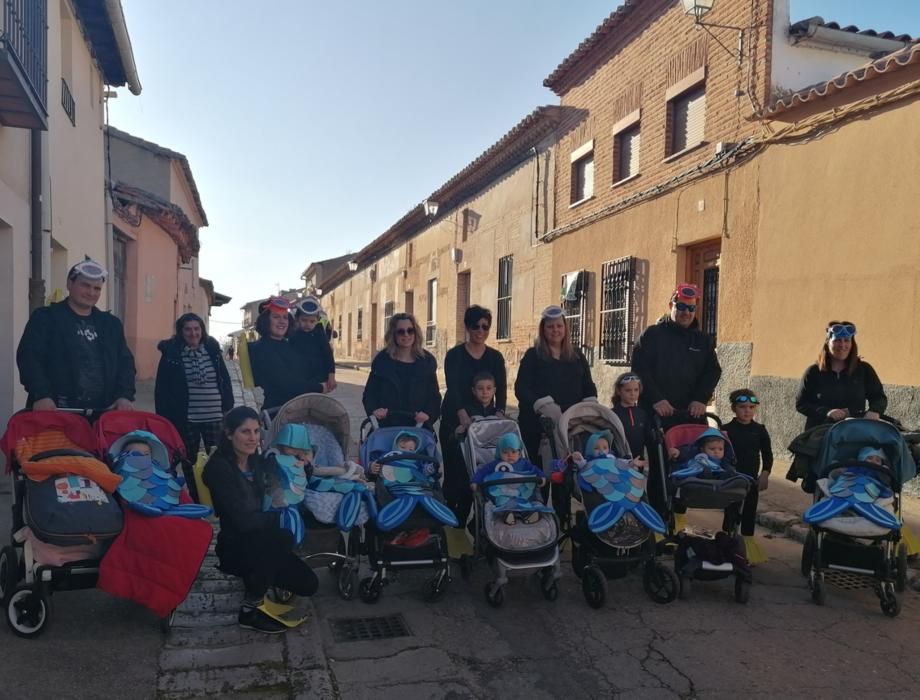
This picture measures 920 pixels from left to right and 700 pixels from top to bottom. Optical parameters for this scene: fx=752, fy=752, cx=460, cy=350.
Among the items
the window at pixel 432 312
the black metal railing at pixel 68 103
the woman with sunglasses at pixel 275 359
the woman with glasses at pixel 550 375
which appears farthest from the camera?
the window at pixel 432 312

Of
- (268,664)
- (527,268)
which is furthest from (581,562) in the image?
(527,268)

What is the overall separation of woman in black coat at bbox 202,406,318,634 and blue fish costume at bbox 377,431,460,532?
558mm

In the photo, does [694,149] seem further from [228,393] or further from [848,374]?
[228,393]

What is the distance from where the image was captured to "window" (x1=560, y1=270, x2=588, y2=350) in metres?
13.1

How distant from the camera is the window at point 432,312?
71.4 ft

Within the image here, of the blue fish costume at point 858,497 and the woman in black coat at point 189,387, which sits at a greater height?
the woman in black coat at point 189,387

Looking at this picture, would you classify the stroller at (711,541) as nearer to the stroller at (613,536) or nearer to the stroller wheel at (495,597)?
the stroller at (613,536)

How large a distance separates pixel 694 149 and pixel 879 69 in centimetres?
303

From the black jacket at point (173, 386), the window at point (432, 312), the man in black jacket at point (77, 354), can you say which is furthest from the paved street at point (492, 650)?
the window at point (432, 312)

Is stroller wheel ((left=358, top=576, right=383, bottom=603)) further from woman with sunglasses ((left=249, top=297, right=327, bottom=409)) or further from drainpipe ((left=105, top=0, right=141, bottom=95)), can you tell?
drainpipe ((left=105, top=0, right=141, bottom=95))

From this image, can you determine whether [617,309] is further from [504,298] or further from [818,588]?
[818,588]

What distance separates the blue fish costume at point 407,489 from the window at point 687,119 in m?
7.24

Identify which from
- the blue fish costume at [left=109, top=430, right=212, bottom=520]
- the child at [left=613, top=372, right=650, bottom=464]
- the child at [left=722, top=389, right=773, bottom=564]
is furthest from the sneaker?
the child at [left=722, top=389, right=773, bottom=564]

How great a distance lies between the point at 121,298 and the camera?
50.9 ft
